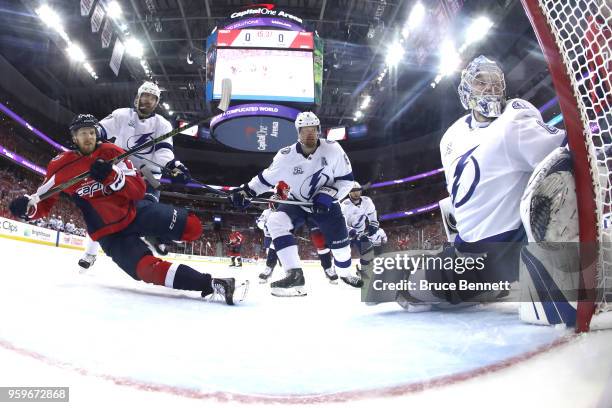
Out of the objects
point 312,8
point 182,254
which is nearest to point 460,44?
point 312,8

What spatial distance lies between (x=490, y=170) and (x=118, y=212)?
4.64 feet

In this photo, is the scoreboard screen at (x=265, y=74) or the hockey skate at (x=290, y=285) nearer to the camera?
the hockey skate at (x=290, y=285)

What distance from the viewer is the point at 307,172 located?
238cm

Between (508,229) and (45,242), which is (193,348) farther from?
(45,242)

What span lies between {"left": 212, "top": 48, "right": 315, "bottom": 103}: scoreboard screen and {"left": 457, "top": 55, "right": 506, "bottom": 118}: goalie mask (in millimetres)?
3255

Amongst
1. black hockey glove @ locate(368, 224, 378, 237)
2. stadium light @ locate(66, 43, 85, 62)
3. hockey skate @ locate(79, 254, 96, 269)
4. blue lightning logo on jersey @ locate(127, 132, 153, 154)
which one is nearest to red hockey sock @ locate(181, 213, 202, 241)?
hockey skate @ locate(79, 254, 96, 269)

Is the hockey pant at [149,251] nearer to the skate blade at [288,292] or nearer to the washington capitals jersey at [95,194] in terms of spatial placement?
the washington capitals jersey at [95,194]

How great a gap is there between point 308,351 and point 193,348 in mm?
238

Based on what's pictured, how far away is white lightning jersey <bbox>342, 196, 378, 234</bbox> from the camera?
13.3ft

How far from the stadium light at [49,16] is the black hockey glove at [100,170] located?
6273mm

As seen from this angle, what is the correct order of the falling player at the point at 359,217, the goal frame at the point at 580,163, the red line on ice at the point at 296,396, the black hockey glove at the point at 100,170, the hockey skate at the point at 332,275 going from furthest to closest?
the falling player at the point at 359,217 < the hockey skate at the point at 332,275 < the black hockey glove at the point at 100,170 < the goal frame at the point at 580,163 < the red line on ice at the point at 296,396

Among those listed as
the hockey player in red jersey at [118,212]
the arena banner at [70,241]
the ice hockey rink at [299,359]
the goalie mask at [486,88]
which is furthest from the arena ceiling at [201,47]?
the ice hockey rink at [299,359]

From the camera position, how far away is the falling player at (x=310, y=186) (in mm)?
2240

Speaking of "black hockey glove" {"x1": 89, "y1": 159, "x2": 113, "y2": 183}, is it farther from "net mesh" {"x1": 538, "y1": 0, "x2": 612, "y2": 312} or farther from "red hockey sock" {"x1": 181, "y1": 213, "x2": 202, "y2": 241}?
"net mesh" {"x1": 538, "y1": 0, "x2": 612, "y2": 312}
